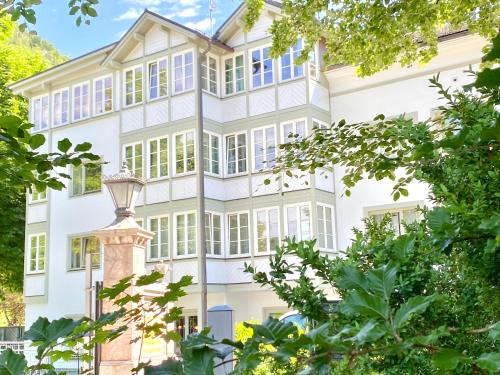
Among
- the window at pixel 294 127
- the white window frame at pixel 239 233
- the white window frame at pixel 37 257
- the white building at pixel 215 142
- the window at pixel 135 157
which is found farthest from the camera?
the white window frame at pixel 37 257

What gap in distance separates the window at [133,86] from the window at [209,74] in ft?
9.33

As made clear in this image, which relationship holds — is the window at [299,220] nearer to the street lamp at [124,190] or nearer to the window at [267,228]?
the window at [267,228]

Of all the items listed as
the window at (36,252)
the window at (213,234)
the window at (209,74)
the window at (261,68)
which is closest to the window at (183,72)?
the window at (209,74)

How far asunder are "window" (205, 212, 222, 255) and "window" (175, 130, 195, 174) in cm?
178

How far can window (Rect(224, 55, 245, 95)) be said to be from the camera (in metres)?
22.6

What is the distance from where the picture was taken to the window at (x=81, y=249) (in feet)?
79.9

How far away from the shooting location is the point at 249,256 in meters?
21.2

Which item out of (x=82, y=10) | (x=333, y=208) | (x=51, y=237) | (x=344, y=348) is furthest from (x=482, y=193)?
(x=51, y=237)

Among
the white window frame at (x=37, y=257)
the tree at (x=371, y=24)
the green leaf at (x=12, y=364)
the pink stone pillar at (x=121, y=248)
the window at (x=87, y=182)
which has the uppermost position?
the window at (x=87, y=182)

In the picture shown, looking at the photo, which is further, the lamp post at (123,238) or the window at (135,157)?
the window at (135,157)

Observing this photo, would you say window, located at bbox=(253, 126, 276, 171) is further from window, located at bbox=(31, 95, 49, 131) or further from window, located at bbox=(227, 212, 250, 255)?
window, located at bbox=(31, 95, 49, 131)

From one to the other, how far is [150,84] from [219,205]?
541cm

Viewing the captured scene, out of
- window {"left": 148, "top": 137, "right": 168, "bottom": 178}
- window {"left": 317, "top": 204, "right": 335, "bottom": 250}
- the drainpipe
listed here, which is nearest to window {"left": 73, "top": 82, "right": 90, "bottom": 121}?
window {"left": 148, "top": 137, "right": 168, "bottom": 178}

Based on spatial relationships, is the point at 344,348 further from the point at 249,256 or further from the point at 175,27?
the point at 175,27
